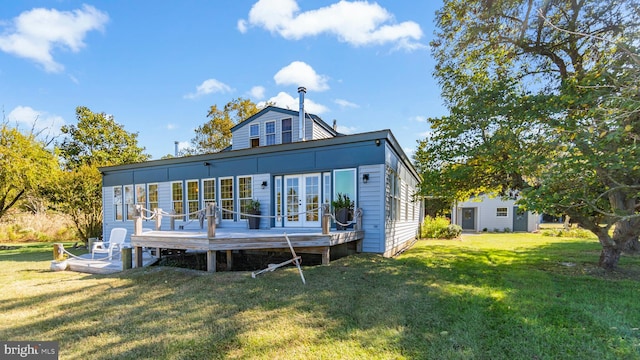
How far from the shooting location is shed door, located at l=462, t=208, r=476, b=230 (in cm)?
2350

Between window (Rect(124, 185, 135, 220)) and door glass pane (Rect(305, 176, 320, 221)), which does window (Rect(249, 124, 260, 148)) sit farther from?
window (Rect(124, 185, 135, 220))

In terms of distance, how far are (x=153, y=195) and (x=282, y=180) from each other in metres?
6.65

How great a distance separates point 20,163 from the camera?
13.4 metres

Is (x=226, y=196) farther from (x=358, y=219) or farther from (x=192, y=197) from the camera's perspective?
(x=358, y=219)

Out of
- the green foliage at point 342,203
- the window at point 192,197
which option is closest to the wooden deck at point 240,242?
the green foliage at point 342,203

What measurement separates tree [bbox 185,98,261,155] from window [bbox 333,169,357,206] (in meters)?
18.3

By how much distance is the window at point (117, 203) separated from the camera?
13.5 meters

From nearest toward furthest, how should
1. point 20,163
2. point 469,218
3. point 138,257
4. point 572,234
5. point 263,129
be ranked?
point 138,257, point 20,163, point 263,129, point 572,234, point 469,218

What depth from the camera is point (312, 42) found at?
43.6 feet

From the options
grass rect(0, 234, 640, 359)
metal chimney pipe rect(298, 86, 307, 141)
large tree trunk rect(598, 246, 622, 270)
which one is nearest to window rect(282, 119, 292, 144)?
metal chimney pipe rect(298, 86, 307, 141)

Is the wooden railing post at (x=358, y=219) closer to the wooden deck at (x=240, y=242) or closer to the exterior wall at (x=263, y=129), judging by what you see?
the wooden deck at (x=240, y=242)

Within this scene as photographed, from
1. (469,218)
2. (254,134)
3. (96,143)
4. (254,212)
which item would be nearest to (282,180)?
(254,212)

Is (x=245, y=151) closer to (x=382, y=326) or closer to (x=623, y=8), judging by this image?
(x=382, y=326)

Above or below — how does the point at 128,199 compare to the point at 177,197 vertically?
below
